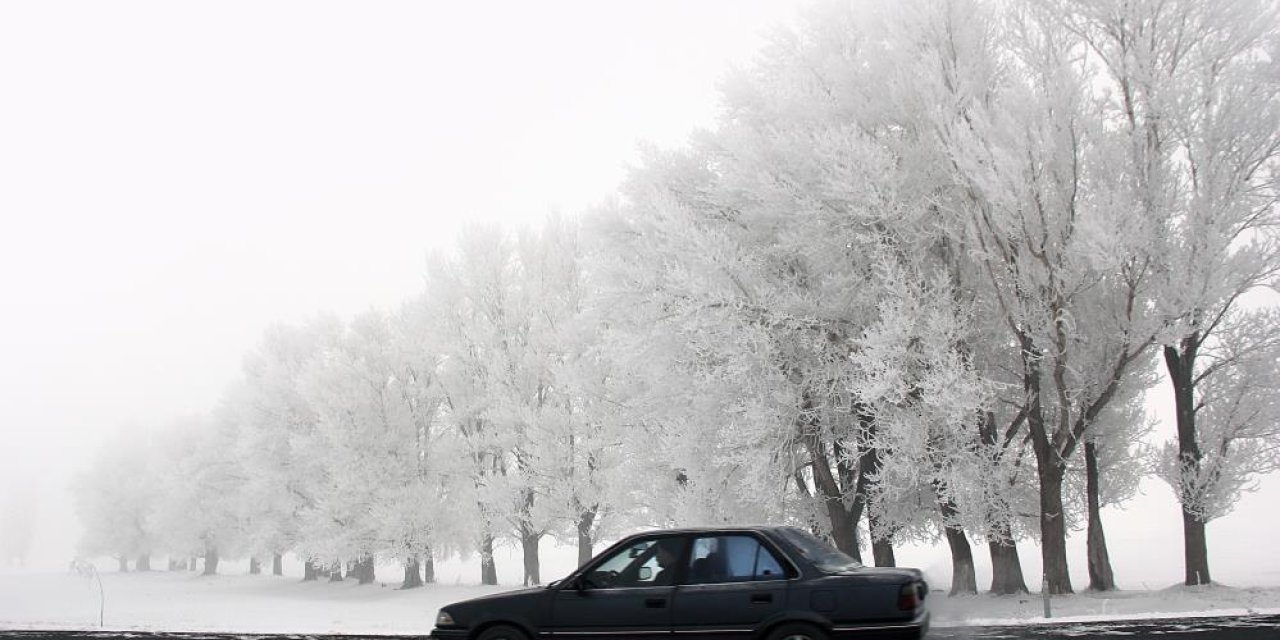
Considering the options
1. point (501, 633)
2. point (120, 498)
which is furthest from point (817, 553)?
point (120, 498)

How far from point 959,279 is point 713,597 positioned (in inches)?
498

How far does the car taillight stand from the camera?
7.39 m

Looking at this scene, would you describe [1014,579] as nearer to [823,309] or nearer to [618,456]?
[823,309]

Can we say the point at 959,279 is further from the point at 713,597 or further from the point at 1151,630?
the point at 713,597

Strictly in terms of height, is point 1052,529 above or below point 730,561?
below

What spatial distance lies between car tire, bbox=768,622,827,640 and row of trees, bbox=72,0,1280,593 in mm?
8840

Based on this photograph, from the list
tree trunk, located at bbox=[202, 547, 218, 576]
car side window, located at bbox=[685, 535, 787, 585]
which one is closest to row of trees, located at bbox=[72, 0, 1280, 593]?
car side window, located at bbox=[685, 535, 787, 585]

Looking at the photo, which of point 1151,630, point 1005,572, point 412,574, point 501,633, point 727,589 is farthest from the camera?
point 412,574

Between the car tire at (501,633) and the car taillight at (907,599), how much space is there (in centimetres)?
355

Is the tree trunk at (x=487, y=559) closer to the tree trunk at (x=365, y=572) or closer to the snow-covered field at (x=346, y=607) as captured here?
the snow-covered field at (x=346, y=607)

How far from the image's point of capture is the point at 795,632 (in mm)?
7719

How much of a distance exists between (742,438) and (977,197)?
6537mm

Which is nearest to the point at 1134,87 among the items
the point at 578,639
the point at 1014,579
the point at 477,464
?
the point at 1014,579

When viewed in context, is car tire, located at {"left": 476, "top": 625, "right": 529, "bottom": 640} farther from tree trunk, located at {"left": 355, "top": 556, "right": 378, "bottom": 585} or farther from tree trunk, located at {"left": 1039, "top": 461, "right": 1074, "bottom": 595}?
tree trunk, located at {"left": 355, "top": 556, "right": 378, "bottom": 585}
